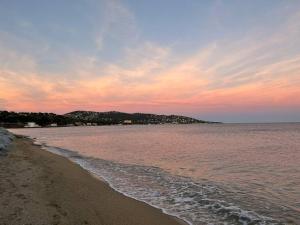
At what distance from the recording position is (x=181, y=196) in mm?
13938

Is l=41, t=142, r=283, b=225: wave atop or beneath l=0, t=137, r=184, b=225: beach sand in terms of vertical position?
beneath

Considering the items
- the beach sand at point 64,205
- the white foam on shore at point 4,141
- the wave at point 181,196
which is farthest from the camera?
the white foam on shore at point 4,141

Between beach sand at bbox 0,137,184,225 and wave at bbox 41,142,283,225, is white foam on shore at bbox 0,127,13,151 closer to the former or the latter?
wave at bbox 41,142,283,225

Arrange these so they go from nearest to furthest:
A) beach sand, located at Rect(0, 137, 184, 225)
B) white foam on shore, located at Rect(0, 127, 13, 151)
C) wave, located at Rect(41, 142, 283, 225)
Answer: beach sand, located at Rect(0, 137, 184, 225), wave, located at Rect(41, 142, 283, 225), white foam on shore, located at Rect(0, 127, 13, 151)

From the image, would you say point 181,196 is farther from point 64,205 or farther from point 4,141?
point 4,141

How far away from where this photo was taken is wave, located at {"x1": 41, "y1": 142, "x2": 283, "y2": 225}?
35.2 feet

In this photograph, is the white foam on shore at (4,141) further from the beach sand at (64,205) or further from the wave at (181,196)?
the beach sand at (64,205)

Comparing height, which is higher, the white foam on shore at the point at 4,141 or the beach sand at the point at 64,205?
the white foam on shore at the point at 4,141

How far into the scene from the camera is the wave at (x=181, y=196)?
35.2ft

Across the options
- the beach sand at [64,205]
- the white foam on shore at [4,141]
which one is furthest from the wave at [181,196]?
the white foam on shore at [4,141]

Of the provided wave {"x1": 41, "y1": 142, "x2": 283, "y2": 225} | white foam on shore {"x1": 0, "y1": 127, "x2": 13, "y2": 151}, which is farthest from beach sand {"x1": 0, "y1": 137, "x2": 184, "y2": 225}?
white foam on shore {"x1": 0, "y1": 127, "x2": 13, "y2": 151}

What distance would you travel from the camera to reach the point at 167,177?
61.3 feet

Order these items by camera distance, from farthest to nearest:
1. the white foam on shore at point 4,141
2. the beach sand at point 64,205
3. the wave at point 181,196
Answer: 1. the white foam on shore at point 4,141
2. the wave at point 181,196
3. the beach sand at point 64,205

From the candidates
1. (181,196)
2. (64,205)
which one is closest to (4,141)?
(181,196)
